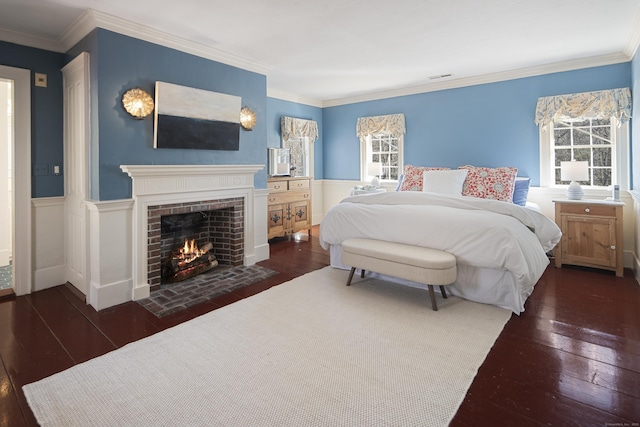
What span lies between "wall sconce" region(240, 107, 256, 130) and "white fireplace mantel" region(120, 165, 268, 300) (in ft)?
1.64

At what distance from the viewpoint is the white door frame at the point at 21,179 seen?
3240 millimetres

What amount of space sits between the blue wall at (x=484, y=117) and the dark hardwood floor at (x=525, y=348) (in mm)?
2082

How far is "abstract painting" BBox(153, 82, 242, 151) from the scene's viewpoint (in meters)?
3.34

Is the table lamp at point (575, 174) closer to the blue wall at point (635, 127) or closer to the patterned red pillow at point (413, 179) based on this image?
the blue wall at point (635, 127)

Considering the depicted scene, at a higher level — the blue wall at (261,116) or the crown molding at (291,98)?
the crown molding at (291,98)

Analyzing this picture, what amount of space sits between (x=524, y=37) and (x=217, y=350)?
4.11 metres

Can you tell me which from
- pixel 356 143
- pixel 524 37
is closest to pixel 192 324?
pixel 524 37

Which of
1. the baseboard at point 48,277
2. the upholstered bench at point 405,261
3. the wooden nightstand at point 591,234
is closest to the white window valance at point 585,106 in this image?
the wooden nightstand at point 591,234

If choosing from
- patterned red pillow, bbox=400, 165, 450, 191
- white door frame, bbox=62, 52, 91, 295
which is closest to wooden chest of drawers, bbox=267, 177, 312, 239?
patterned red pillow, bbox=400, 165, 450, 191

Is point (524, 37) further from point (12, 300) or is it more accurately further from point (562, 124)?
point (12, 300)

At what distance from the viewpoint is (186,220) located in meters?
4.11

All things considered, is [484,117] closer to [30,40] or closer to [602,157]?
[602,157]

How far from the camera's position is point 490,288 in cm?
301

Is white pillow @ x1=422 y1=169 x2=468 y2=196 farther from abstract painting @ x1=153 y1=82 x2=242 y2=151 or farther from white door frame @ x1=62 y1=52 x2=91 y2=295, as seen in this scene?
white door frame @ x1=62 y1=52 x2=91 y2=295
